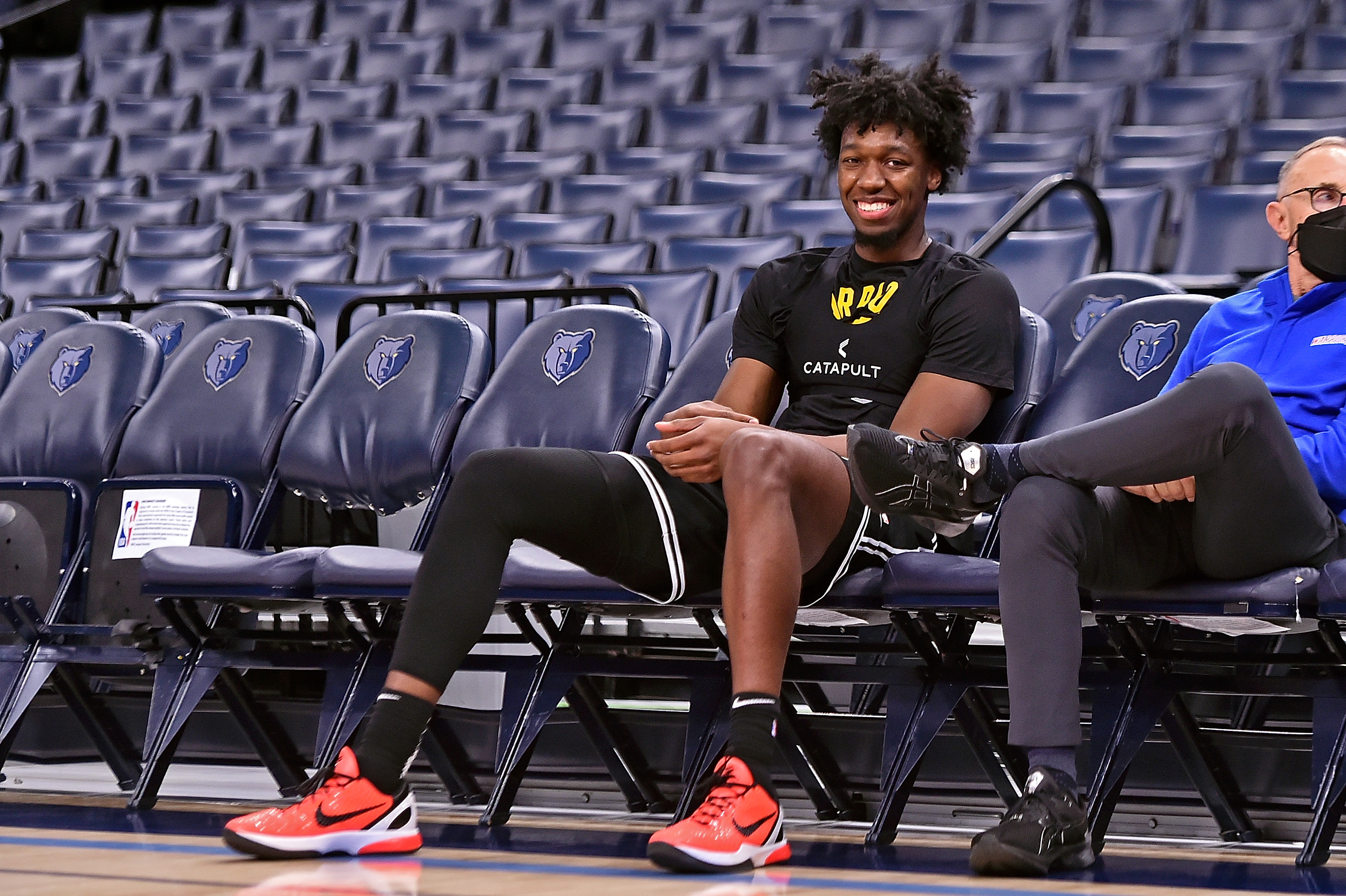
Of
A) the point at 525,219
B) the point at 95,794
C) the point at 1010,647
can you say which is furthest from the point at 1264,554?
the point at 525,219

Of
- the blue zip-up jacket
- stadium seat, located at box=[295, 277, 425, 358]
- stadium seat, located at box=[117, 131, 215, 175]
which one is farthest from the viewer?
stadium seat, located at box=[117, 131, 215, 175]

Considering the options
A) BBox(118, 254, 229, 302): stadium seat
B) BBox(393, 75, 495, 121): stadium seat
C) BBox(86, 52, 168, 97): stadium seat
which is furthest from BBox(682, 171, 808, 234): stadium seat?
BBox(86, 52, 168, 97): stadium seat

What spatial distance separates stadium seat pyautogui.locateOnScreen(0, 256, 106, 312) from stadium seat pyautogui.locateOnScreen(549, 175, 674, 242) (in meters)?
1.81

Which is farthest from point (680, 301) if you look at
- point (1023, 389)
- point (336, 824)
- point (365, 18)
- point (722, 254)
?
point (365, 18)

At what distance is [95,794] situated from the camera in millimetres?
2842

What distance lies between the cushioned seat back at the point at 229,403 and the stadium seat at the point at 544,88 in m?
3.92

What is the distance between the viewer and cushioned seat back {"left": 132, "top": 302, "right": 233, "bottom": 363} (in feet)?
13.6

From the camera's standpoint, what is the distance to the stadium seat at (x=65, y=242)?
6.45 metres

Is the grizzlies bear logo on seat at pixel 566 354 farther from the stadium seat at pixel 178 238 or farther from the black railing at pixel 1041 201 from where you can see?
the stadium seat at pixel 178 238

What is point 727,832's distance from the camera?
6.09 ft

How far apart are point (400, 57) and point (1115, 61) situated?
3646 millimetres

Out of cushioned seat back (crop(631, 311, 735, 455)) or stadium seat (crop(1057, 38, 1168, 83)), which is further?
stadium seat (crop(1057, 38, 1168, 83))

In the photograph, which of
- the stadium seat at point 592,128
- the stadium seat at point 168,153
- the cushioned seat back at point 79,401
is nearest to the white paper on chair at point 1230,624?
the cushioned seat back at point 79,401

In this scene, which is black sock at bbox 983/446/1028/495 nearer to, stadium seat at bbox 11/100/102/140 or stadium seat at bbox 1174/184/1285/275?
stadium seat at bbox 1174/184/1285/275
